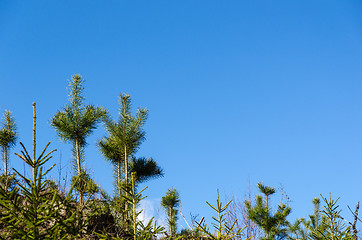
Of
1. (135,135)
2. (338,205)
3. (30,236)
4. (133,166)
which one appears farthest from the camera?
(133,166)

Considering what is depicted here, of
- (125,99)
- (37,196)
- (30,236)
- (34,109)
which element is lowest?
(30,236)

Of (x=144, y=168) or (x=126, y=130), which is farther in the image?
(x=144, y=168)

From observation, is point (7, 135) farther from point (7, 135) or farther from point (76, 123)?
point (76, 123)

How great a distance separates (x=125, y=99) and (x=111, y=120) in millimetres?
860

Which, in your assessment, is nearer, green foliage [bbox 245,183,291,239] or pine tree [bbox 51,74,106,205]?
pine tree [bbox 51,74,106,205]

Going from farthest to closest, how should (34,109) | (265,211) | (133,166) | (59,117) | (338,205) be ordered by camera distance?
(265,211)
(133,166)
(59,117)
(338,205)
(34,109)

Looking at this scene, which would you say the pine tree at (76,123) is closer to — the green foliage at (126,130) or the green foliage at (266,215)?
the green foliage at (126,130)

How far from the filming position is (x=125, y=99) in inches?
453

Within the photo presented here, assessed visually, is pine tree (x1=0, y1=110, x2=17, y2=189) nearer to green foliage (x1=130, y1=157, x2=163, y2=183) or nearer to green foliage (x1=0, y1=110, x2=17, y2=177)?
green foliage (x1=0, y1=110, x2=17, y2=177)

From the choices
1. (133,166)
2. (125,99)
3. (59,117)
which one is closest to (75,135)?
(59,117)

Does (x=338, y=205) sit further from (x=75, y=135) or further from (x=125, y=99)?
(x=125, y=99)

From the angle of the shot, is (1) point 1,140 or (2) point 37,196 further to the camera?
(1) point 1,140

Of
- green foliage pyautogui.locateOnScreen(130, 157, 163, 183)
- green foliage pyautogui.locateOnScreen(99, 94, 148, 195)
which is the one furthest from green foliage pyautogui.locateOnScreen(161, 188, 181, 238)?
green foliage pyautogui.locateOnScreen(99, 94, 148, 195)

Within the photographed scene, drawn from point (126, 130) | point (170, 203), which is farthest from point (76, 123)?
point (170, 203)
